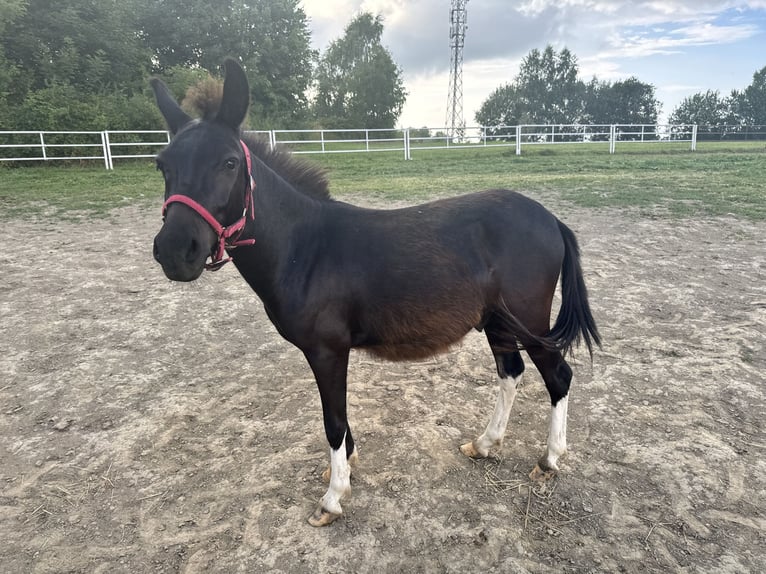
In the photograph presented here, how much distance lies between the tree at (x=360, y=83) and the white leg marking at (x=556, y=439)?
125ft

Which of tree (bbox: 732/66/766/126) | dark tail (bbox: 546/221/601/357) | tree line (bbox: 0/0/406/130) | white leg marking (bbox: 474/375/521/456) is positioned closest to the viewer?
dark tail (bbox: 546/221/601/357)

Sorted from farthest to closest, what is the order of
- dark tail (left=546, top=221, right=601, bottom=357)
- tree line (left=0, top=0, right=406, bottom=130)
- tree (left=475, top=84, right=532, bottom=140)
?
tree (left=475, top=84, right=532, bottom=140)
tree line (left=0, top=0, right=406, bottom=130)
dark tail (left=546, top=221, right=601, bottom=357)

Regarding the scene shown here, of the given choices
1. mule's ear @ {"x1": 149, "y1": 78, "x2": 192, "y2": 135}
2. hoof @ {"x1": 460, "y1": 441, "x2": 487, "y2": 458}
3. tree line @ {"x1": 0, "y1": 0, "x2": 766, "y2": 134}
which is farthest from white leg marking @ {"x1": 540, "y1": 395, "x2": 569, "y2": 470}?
tree line @ {"x1": 0, "y1": 0, "x2": 766, "y2": 134}

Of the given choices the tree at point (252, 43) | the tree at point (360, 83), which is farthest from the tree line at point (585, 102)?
the tree at point (252, 43)

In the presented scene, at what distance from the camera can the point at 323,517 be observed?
2.47m

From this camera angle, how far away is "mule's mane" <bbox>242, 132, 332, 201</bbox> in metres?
2.65

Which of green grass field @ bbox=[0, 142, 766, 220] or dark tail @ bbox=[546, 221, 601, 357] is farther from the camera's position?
green grass field @ bbox=[0, 142, 766, 220]

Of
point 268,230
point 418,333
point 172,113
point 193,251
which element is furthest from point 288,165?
point 418,333

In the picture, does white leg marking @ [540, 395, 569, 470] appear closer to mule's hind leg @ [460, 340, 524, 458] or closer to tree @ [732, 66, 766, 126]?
mule's hind leg @ [460, 340, 524, 458]

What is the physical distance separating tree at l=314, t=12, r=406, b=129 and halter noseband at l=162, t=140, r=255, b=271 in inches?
1491

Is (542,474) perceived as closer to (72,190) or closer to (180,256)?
(180,256)

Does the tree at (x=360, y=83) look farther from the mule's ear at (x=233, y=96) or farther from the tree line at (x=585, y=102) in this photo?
the mule's ear at (x=233, y=96)

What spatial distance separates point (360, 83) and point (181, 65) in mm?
17233

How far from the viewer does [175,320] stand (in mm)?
5020
